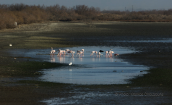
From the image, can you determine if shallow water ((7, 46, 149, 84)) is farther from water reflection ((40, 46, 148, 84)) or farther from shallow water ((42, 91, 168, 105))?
shallow water ((42, 91, 168, 105))

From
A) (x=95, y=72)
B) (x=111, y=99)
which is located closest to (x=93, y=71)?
(x=95, y=72)

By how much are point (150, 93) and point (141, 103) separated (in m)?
1.40

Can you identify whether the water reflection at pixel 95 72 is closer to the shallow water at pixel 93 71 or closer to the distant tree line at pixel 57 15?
the shallow water at pixel 93 71

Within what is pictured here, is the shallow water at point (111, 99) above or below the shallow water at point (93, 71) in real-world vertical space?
below

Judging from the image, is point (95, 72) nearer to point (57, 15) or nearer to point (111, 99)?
point (111, 99)

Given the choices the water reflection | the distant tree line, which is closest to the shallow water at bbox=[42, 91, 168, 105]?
the water reflection

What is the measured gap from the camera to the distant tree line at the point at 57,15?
73656mm

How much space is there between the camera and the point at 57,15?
15875 centimetres

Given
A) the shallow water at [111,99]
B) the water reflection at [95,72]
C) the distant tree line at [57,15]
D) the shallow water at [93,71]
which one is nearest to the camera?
the shallow water at [111,99]

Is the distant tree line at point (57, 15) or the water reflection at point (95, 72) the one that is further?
the distant tree line at point (57, 15)

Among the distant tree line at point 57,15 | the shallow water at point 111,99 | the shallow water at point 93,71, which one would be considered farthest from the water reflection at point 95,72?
the distant tree line at point 57,15

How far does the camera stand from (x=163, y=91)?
11.3 meters

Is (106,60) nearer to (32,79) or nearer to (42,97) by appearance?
(32,79)

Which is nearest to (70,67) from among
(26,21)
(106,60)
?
(106,60)
